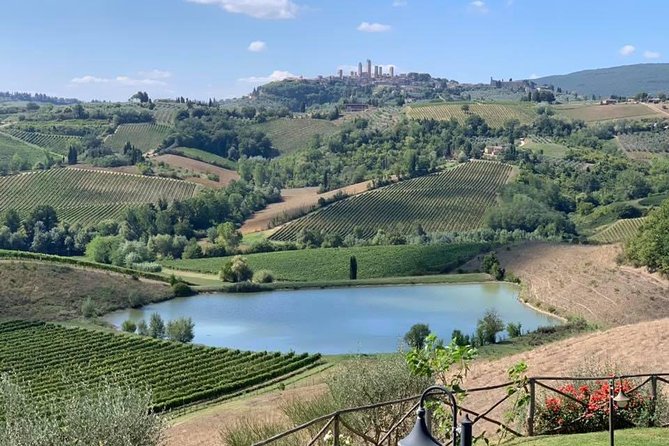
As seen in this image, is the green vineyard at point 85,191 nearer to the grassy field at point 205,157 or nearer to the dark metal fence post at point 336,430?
the grassy field at point 205,157

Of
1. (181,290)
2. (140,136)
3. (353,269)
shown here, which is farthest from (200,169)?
(181,290)

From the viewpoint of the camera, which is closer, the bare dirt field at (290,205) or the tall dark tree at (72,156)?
the bare dirt field at (290,205)

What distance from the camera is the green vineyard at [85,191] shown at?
4336 inches

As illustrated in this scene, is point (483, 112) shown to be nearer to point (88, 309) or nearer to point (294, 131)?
point (294, 131)

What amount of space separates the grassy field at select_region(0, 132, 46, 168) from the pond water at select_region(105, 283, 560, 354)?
80.4 meters

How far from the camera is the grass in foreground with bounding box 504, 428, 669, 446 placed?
12.3 meters

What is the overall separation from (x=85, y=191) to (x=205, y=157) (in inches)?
1738

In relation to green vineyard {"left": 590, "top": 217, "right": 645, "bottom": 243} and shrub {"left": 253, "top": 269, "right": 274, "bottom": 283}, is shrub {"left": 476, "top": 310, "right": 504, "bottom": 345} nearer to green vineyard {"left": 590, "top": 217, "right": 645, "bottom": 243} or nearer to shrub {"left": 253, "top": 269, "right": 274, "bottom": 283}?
shrub {"left": 253, "top": 269, "right": 274, "bottom": 283}

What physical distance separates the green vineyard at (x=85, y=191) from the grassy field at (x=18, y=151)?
17.2 meters

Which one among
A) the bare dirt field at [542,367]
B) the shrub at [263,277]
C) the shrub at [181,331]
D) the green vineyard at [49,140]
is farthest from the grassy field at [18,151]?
the bare dirt field at [542,367]

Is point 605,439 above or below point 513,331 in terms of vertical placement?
above

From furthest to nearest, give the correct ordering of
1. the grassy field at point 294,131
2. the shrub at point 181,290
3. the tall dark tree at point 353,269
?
the grassy field at point 294,131, the tall dark tree at point 353,269, the shrub at point 181,290

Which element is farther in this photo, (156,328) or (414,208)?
(414,208)

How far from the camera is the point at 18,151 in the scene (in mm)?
144625
